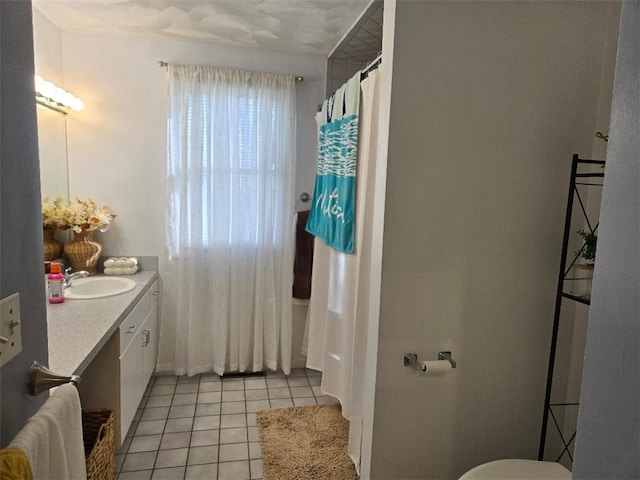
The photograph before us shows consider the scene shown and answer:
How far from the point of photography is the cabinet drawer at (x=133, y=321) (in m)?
2.04

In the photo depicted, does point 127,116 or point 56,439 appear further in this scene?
point 127,116

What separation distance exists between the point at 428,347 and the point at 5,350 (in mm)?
1256

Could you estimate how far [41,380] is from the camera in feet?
2.67

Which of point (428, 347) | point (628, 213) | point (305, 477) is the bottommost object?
point (305, 477)

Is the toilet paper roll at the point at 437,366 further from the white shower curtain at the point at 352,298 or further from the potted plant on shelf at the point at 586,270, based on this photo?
the potted plant on shelf at the point at 586,270

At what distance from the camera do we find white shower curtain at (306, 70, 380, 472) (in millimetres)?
1921

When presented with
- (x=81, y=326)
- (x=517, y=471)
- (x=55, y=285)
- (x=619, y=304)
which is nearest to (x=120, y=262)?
(x=55, y=285)

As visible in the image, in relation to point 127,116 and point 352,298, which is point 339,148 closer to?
point 352,298

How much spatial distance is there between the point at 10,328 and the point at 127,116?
→ 8.03 feet

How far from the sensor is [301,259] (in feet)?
10.2

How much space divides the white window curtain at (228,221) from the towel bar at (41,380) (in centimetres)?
212

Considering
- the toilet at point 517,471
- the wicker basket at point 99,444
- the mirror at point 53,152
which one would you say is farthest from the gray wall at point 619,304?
the mirror at point 53,152

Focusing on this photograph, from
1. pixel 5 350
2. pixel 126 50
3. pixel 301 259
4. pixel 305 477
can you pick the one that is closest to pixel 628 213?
pixel 5 350

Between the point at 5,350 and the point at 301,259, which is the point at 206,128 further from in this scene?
the point at 5,350
